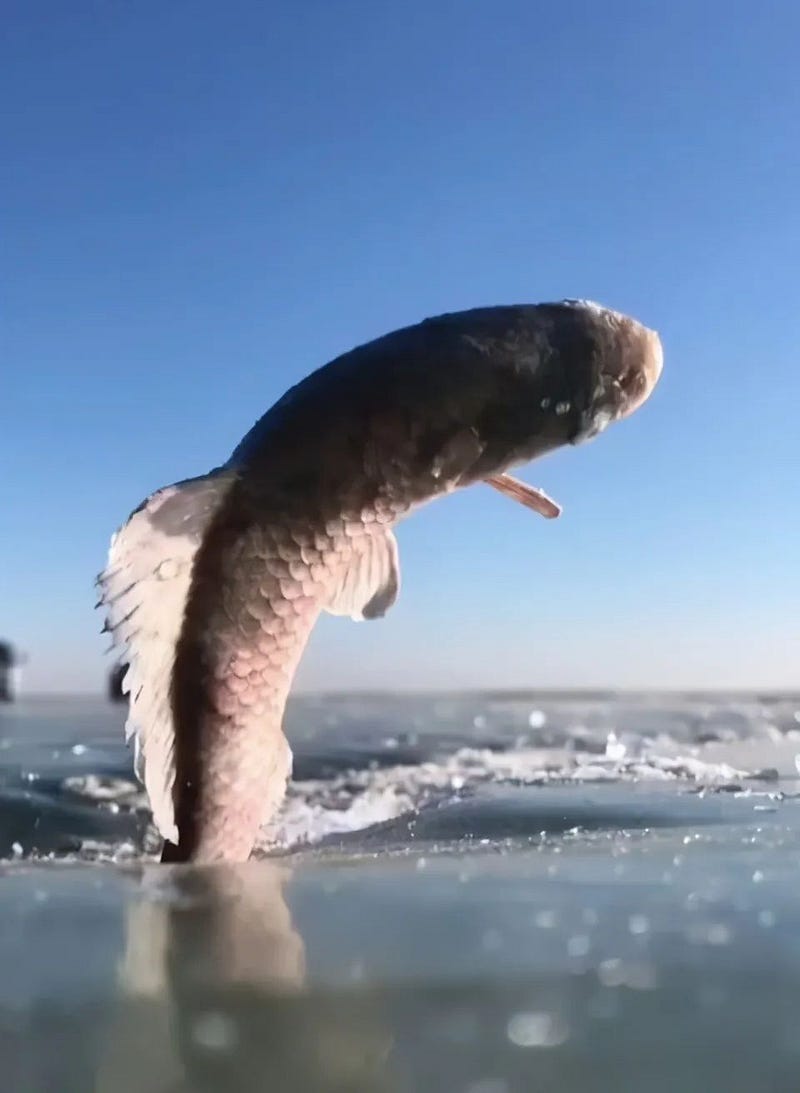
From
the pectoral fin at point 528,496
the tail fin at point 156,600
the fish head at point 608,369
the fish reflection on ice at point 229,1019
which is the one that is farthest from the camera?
the pectoral fin at point 528,496

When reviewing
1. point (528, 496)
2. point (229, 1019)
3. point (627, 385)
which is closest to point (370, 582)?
point (528, 496)

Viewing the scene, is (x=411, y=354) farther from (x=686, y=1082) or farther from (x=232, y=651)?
(x=686, y=1082)

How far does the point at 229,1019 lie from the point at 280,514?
→ 1315 millimetres

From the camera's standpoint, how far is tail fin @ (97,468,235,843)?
208 centimetres

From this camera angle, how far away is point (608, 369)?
88.6 inches

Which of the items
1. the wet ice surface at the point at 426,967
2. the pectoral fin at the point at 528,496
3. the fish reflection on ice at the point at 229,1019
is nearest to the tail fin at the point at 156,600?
the wet ice surface at the point at 426,967

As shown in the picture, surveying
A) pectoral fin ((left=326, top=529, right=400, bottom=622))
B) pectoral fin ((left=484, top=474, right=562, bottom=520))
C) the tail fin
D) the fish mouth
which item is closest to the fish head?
the fish mouth

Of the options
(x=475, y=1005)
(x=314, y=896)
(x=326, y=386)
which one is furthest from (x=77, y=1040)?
(x=326, y=386)

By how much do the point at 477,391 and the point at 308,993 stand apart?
136 cm

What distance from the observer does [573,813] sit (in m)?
2.93

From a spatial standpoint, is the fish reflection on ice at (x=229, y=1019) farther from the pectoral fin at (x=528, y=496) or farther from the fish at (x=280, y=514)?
the pectoral fin at (x=528, y=496)

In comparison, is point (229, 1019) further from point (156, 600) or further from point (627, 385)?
point (627, 385)

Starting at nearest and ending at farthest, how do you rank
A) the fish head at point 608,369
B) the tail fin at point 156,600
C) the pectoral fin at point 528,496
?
1. the tail fin at point 156,600
2. the fish head at point 608,369
3. the pectoral fin at point 528,496

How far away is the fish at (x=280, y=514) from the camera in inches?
83.3
